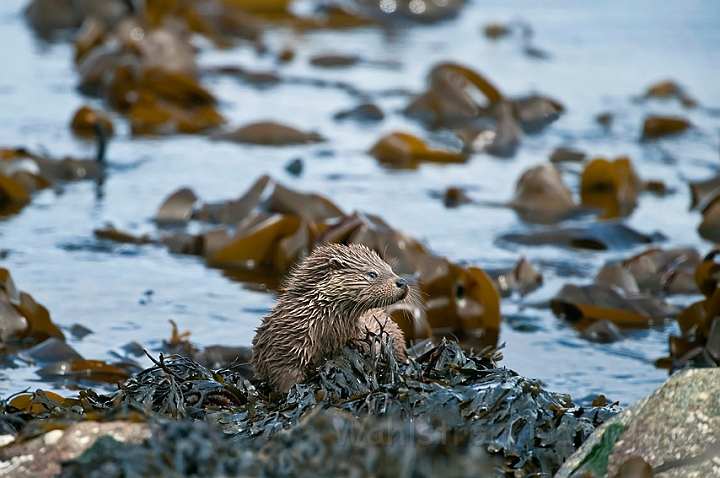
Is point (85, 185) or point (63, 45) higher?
point (63, 45)

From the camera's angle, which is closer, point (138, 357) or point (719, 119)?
point (138, 357)

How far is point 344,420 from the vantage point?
9.43 ft

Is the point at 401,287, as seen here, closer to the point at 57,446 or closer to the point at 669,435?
the point at 669,435

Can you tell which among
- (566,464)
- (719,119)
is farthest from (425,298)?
(719,119)

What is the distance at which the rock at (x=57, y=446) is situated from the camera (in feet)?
9.61

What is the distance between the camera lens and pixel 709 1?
14.8m

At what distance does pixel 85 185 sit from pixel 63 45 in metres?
5.17

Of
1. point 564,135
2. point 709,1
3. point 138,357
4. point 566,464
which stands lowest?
point 138,357

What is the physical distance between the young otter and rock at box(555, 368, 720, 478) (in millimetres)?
1104

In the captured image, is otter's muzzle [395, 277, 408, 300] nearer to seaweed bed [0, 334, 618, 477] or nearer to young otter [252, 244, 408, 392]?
young otter [252, 244, 408, 392]

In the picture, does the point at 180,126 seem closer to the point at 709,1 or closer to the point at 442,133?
the point at 442,133

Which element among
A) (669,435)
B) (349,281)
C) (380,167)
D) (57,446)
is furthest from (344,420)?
(380,167)

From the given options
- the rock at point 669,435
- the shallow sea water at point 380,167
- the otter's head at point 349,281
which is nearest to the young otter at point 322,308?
the otter's head at point 349,281

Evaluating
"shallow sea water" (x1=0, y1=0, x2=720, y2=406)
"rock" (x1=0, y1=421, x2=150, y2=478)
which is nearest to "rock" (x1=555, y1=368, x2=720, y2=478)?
"rock" (x1=0, y1=421, x2=150, y2=478)
